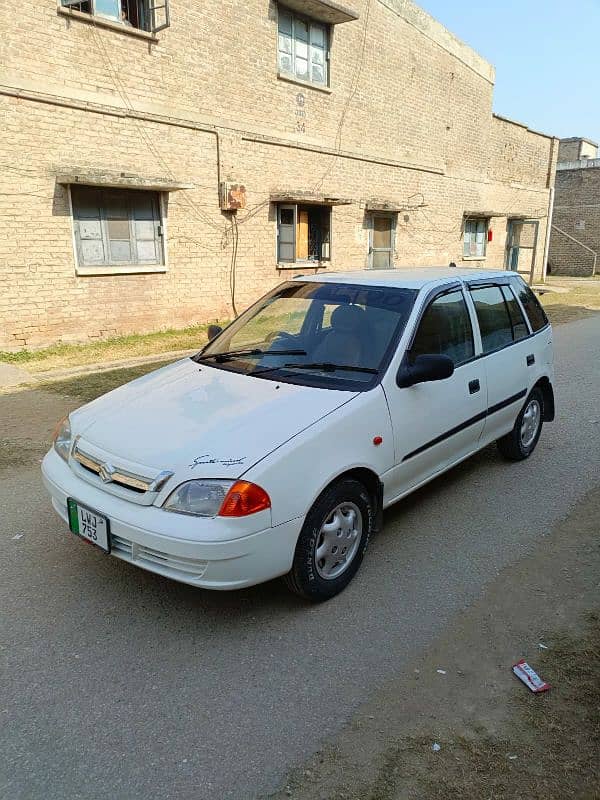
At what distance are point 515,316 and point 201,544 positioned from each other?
3.55m

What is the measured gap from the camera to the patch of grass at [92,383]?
300 inches

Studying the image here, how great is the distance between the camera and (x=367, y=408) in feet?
10.9

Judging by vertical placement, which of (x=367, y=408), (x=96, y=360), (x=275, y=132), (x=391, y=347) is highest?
(x=275, y=132)

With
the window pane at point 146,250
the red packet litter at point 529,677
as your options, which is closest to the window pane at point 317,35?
the window pane at point 146,250

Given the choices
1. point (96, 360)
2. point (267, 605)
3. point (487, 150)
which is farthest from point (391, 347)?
point (487, 150)

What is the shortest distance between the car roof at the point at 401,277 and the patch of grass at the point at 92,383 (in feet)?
13.2

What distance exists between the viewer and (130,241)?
1120cm

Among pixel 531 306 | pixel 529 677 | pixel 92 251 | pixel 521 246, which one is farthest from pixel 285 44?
pixel 521 246

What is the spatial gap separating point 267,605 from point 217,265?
34.4 feet

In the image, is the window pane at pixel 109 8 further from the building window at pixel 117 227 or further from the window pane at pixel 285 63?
the window pane at pixel 285 63

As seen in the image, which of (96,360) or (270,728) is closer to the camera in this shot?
(270,728)

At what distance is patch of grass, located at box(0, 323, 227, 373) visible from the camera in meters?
9.51

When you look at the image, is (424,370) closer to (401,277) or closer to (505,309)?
(401,277)

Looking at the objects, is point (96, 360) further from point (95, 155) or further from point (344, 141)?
point (344, 141)
